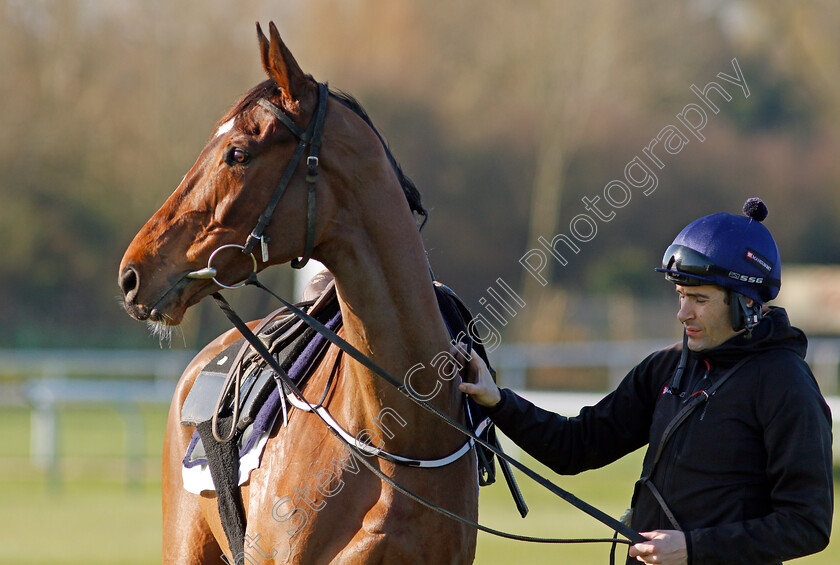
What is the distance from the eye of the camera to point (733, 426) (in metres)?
2.40

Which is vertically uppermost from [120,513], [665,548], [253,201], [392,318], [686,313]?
[120,513]

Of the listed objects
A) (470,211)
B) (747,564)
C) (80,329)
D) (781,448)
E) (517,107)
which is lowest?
(747,564)

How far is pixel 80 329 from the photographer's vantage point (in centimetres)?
1891

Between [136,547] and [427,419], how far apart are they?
15.6 ft

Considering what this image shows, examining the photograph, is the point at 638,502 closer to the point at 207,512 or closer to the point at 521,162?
the point at 207,512

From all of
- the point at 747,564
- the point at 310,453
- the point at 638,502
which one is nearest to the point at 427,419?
the point at 310,453

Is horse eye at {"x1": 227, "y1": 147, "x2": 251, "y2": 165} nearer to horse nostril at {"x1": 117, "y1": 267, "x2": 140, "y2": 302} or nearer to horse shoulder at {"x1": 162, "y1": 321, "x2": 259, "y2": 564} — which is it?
horse nostril at {"x1": 117, "y1": 267, "x2": 140, "y2": 302}

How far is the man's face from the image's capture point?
96.6 inches

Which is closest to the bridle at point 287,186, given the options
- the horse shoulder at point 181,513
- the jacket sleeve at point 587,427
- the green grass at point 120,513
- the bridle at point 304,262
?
the bridle at point 304,262

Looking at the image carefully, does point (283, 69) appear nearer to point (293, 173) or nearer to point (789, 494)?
point (293, 173)

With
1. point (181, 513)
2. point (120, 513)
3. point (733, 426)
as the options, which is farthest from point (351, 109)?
point (120, 513)

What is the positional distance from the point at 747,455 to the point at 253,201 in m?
1.36

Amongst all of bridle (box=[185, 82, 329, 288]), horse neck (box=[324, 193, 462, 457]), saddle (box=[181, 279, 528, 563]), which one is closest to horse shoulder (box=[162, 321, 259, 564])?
saddle (box=[181, 279, 528, 563])

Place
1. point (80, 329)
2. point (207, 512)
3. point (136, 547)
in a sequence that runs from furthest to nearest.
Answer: point (80, 329)
point (136, 547)
point (207, 512)
